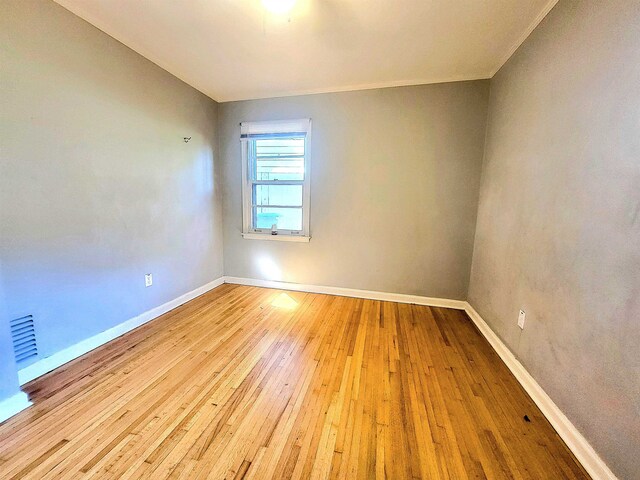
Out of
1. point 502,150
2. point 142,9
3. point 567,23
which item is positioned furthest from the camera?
point 502,150

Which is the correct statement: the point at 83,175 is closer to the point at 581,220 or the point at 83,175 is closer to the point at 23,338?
the point at 23,338

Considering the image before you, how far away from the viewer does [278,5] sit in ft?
5.38

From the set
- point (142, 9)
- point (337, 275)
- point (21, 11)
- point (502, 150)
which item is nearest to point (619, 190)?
point (502, 150)

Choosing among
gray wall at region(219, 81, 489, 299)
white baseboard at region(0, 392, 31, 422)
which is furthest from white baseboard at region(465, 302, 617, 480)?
white baseboard at region(0, 392, 31, 422)

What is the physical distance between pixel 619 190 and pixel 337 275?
2.47 m

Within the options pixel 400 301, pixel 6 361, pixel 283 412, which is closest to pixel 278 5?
pixel 283 412

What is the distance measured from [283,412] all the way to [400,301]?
6.59 feet

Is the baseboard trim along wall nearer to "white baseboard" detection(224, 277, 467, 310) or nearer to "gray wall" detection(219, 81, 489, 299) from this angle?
"white baseboard" detection(224, 277, 467, 310)

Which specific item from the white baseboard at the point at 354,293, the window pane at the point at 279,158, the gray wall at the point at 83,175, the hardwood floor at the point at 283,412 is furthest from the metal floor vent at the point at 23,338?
the window pane at the point at 279,158

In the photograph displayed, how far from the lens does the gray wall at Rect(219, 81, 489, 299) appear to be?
2686mm

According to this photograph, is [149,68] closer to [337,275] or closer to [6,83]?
[6,83]

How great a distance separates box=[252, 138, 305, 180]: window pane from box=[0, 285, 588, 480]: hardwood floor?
194 centimetres

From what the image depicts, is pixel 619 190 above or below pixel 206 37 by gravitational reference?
below

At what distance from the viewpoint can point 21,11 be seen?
4.91ft
